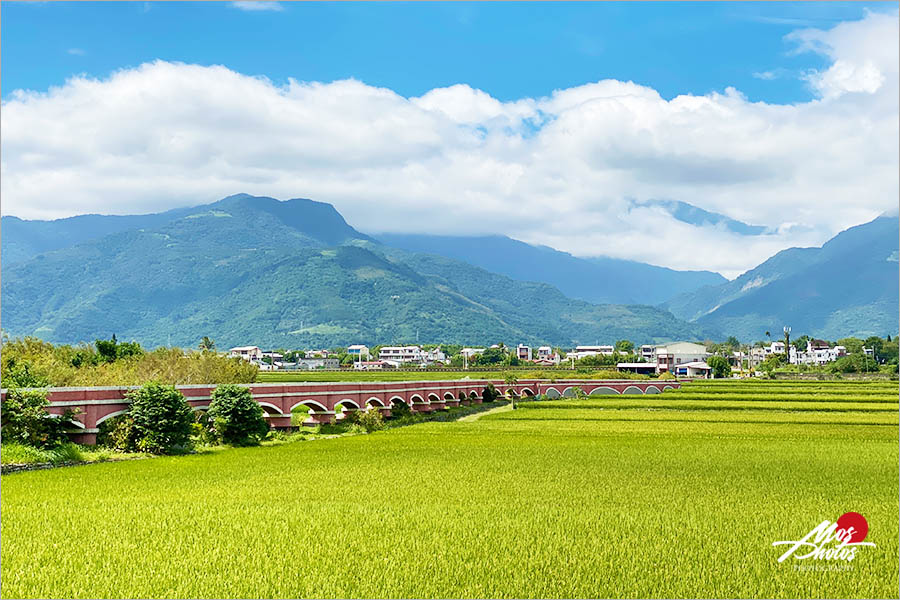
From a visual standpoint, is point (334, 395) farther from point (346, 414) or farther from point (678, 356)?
point (678, 356)

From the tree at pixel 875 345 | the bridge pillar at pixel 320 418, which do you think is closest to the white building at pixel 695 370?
the tree at pixel 875 345

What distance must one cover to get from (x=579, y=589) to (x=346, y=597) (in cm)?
355

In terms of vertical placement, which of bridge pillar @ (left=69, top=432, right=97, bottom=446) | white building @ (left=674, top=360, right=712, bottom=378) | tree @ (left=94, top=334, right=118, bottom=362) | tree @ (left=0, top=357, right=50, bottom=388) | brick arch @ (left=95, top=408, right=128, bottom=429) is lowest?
white building @ (left=674, top=360, right=712, bottom=378)

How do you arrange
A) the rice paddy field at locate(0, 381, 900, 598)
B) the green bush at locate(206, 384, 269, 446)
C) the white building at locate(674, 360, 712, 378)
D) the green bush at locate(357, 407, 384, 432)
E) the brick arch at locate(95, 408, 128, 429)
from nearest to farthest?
the rice paddy field at locate(0, 381, 900, 598) < the brick arch at locate(95, 408, 128, 429) < the green bush at locate(206, 384, 269, 446) < the green bush at locate(357, 407, 384, 432) < the white building at locate(674, 360, 712, 378)

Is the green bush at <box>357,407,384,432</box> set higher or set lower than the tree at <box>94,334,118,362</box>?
lower

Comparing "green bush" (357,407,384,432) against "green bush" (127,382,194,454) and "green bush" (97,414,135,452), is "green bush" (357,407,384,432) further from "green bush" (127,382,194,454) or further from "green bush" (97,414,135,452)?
"green bush" (97,414,135,452)

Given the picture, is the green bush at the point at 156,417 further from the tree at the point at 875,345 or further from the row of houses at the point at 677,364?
the tree at the point at 875,345

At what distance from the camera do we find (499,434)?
153 ft

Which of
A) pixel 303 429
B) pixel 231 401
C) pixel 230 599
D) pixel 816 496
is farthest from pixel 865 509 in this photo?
pixel 303 429

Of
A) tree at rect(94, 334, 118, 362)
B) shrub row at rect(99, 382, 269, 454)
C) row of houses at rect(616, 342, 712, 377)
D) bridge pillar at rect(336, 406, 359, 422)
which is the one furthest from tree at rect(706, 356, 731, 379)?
shrub row at rect(99, 382, 269, 454)

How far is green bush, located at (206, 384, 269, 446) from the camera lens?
1517 inches

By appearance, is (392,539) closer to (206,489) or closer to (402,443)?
(206,489)

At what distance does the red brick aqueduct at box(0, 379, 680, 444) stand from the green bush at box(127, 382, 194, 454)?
31.9 inches

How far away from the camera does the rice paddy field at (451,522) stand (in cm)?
1334
